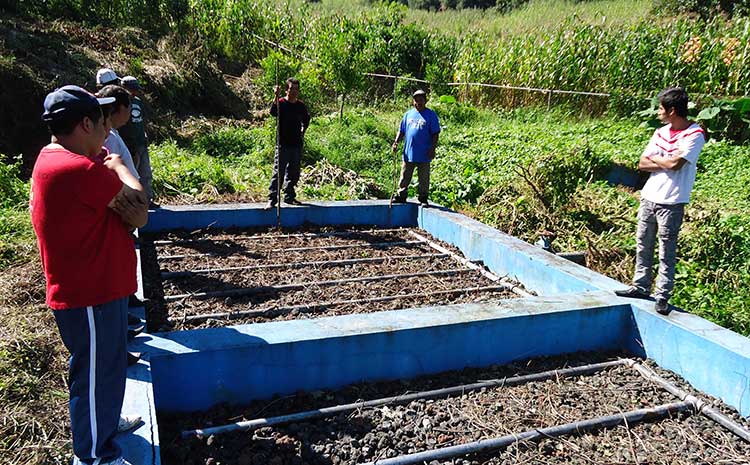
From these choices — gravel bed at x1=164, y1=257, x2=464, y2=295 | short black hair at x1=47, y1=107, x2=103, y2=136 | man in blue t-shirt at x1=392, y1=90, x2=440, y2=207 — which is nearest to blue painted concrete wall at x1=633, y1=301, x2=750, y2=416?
gravel bed at x1=164, y1=257, x2=464, y2=295

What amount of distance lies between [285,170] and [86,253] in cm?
528

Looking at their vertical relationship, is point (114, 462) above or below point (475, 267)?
above

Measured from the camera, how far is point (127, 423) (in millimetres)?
2559

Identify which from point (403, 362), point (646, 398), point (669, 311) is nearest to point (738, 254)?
point (669, 311)

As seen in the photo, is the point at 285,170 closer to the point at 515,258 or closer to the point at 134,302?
the point at 515,258

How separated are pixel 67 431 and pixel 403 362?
1.97 m

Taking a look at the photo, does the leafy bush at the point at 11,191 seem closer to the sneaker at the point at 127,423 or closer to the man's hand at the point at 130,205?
the sneaker at the point at 127,423

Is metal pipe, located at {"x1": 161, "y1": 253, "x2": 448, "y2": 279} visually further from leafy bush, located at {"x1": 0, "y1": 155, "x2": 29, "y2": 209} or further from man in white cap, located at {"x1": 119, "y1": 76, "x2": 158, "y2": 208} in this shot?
leafy bush, located at {"x1": 0, "y1": 155, "x2": 29, "y2": 209}

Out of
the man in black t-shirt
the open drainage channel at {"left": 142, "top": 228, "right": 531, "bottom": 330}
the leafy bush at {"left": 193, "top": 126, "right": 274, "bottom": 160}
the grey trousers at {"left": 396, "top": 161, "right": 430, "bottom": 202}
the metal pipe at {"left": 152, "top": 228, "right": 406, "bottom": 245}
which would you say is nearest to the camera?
the open drainage channel at {"left": 142, "top": 228, "right": 531, "bottom": 330}

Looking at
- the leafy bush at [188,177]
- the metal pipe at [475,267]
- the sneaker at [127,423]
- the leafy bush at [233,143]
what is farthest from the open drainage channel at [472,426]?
the leafy bush at [233,143]

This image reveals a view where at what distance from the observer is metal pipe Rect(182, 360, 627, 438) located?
2.97 meters

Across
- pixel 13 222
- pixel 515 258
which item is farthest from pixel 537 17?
pixel 13 222

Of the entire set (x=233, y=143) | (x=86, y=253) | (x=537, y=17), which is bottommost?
(x=233, y=143)

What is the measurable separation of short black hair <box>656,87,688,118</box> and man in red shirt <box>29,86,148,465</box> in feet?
11.3
